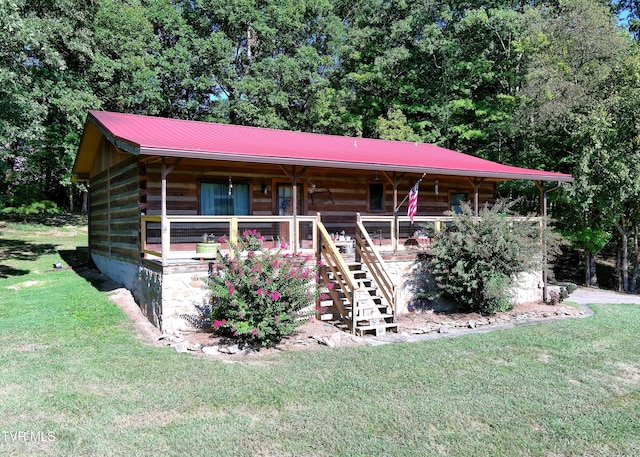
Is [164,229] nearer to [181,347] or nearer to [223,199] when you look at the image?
[181,347]

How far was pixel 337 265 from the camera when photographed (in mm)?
→ 9852

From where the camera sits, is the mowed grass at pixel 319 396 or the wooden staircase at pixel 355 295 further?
the wooden staircase at pixel 355 295

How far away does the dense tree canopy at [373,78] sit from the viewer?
56.0 ft

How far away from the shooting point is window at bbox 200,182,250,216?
12.0m

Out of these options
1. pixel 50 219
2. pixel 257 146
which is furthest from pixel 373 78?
pixel 50 219

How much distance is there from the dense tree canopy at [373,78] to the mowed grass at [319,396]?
9078 mm

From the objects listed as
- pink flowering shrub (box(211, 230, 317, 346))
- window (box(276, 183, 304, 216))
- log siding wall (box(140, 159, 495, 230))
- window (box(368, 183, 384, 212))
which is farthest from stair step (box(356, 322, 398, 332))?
window (box(368, 183, 384, 212))

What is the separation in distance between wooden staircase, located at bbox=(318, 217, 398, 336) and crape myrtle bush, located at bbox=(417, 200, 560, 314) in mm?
1815

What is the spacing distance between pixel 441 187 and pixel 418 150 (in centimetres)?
210

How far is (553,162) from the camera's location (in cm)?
1947

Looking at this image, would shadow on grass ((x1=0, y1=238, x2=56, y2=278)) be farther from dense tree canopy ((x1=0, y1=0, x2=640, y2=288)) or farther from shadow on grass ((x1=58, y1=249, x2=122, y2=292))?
dense tree canopy ((x1=0, y1=0, x2=640, y2=288))

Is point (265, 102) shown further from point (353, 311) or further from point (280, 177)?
point (353, 311)

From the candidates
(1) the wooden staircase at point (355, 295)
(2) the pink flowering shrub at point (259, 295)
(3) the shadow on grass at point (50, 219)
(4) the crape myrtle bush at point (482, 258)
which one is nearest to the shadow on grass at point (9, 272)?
(2) the pink flowering shrub at point (259, 295)

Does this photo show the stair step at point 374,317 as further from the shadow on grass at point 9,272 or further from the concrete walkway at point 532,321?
the shadow on grass at point 9,272
